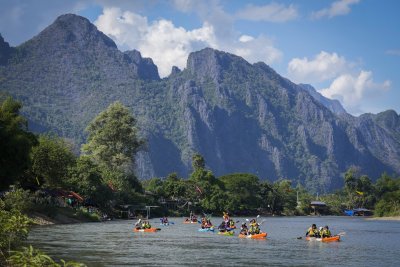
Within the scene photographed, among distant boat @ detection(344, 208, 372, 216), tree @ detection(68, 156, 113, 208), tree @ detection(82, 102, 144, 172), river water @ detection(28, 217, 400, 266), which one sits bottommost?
river water @ detection(28, 217, 400, 266)

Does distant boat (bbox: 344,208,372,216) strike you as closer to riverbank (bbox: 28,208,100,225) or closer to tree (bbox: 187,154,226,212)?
tree (bbox: 187,154,226,212)

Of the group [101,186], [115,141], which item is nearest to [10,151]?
[101,186]

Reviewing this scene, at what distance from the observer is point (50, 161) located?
7556 centimetres

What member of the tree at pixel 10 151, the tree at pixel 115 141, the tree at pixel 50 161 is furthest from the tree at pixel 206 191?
the tree at pixel 10 151

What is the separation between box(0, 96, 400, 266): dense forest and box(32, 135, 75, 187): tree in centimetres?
14

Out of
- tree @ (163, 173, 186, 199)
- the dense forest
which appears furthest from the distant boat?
tree @ (163, 173, 186, 199)

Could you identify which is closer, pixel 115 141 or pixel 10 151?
pixel 10 151

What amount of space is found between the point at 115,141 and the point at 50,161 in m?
27.3

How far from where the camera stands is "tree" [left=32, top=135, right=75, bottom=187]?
75.6 m

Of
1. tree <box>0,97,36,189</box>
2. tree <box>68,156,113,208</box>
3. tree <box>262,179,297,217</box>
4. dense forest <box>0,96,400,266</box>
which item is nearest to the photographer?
dense forest <box>0,96,400,266</box>

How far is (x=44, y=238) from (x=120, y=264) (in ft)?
52.1

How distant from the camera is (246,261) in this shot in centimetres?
3431

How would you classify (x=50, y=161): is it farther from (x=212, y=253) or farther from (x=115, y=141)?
(x=212, y=253)

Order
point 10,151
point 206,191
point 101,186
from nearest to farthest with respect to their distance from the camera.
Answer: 1. point 10,151
2. point 101,186
3. point 206,191
